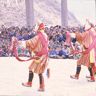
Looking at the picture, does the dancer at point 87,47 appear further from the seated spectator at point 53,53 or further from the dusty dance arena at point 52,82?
the seated spectator at point 53,53

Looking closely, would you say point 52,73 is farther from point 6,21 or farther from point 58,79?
point 6,21

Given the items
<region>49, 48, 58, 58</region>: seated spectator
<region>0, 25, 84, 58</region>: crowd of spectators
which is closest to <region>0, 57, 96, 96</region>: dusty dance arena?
<region>0, 25, 84, 58</region>: crowd of spectators

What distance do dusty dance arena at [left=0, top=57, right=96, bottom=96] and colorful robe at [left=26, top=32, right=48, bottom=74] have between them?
65 cm

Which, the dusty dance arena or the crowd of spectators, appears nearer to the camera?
the dusty dance arena

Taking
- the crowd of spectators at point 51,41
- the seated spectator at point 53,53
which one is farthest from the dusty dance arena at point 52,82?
the seated spectator at point 53,53

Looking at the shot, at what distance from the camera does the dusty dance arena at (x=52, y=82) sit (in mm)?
12094

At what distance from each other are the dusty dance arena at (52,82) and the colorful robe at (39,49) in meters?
0.65

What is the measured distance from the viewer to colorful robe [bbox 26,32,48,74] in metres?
11.7

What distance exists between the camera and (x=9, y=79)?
14.2m

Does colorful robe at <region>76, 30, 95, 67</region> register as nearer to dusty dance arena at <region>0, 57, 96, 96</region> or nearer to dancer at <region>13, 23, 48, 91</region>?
dusty dance arena at <region>0, 57, 96, 96</region>

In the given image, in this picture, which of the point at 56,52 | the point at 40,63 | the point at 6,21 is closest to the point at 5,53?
the point at 56,52

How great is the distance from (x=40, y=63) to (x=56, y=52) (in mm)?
7451

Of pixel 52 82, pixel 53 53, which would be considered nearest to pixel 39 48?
pixel 52 82

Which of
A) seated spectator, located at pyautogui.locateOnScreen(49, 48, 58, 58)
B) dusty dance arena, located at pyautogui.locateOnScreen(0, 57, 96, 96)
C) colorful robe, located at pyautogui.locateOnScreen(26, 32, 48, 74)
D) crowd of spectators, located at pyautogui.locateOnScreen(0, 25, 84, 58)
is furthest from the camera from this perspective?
seated spectator, located at pyautogui.locateOnScreen(49, 48, 58, 58)
